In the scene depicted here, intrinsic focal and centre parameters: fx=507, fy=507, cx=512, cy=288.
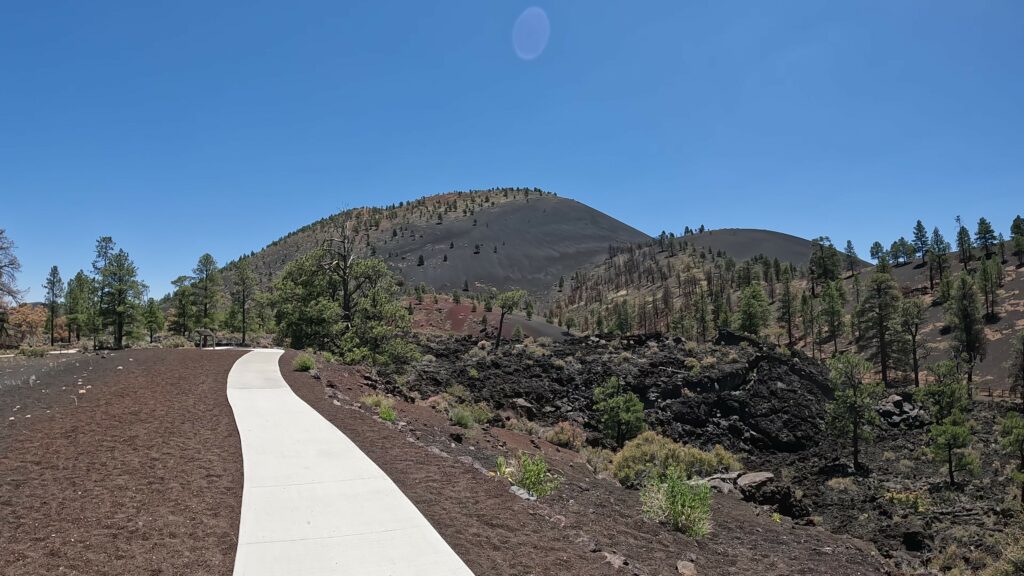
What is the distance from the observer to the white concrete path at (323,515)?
15.3 feet

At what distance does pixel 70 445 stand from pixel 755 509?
46.4ft

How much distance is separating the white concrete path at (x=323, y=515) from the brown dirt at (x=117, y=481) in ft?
0.79

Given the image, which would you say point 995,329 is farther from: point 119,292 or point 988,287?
point 119,292

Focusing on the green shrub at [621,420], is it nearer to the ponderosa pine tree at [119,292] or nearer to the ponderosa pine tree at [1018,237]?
the ponderosa pine tree at [119,292]

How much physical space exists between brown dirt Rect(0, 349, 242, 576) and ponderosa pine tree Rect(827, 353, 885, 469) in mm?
29677

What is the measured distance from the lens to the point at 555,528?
5.88 m

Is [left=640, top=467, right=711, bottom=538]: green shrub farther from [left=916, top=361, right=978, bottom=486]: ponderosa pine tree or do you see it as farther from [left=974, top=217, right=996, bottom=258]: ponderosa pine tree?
[left=974, top=217, right=996, bottom=258]: ponderosa pine tree

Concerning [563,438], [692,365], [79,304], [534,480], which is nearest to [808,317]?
[692,365]

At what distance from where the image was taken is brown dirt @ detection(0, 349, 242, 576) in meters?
4.47

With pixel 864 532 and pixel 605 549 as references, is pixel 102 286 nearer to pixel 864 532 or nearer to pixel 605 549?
pixel 605 549

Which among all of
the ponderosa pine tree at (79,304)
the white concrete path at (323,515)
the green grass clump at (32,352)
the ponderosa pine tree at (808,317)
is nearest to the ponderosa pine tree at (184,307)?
the ponderosa pine tree at (79,304)

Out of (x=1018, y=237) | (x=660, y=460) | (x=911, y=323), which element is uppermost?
(x=1018, y=237)

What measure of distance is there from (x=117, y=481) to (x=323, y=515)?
2.74 meters

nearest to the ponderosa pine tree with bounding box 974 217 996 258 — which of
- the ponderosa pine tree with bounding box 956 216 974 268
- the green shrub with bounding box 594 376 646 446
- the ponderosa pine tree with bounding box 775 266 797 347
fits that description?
the ponderosa pine tree with bounding box 956 216 974 268
